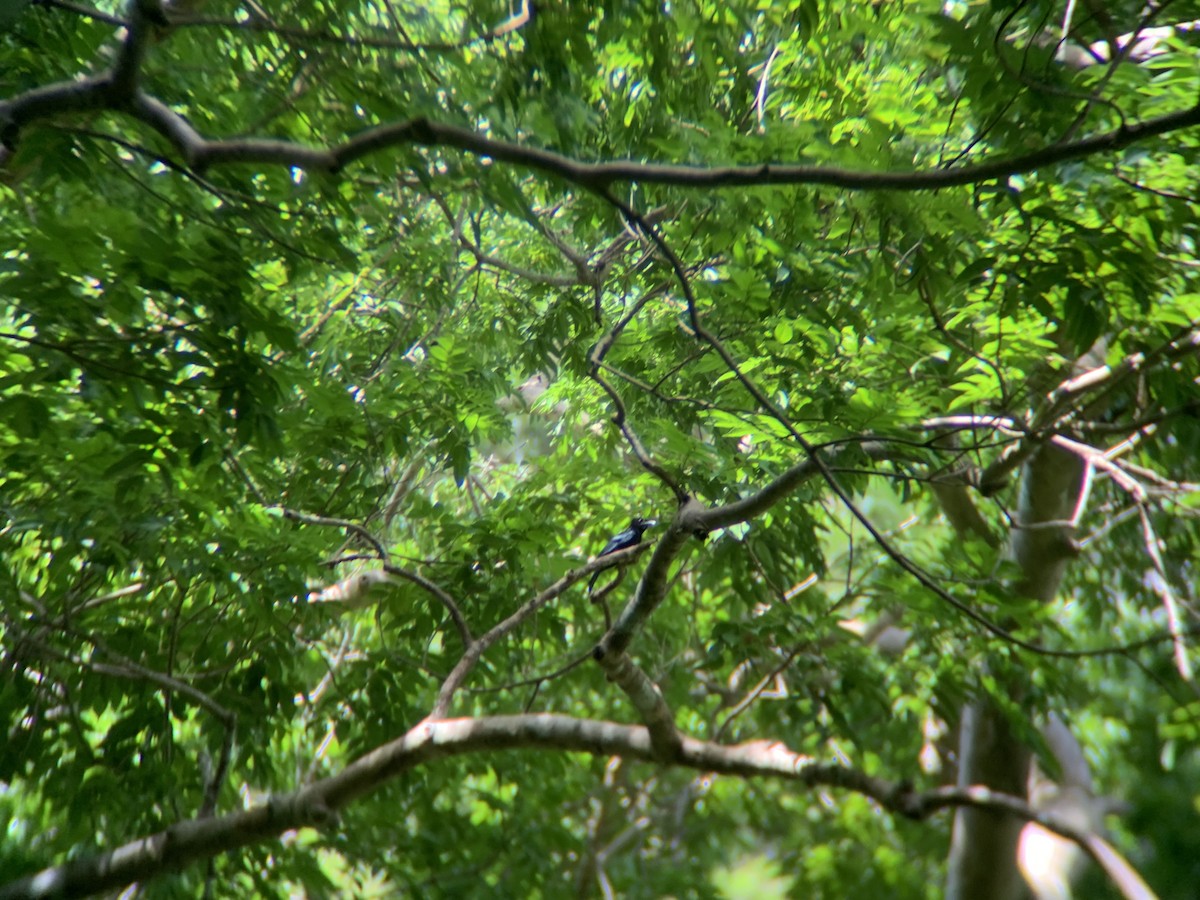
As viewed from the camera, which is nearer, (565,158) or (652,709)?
(565,158)

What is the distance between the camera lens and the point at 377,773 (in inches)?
102

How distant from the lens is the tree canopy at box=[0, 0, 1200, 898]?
2.16 m

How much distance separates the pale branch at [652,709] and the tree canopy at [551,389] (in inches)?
0.5

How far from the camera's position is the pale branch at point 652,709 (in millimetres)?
2379

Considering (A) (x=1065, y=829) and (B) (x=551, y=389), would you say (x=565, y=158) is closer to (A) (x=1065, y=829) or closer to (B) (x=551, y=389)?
(A) (x=1065, y=829)

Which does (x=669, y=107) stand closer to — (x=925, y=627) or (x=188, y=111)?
(x=188, y=111)

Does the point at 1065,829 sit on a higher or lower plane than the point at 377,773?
higher

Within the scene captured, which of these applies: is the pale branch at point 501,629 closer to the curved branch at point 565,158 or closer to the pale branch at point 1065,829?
the pale branch at point 1065,829

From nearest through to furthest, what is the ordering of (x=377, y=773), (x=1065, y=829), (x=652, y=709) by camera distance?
1. (x=1065, y=829)
2. (x=652, y=709)
3. (x=377, y=773)

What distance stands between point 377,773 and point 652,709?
2.77 ft

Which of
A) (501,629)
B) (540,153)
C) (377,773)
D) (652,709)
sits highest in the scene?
(540,153)

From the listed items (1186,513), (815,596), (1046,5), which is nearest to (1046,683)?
(1186,513)

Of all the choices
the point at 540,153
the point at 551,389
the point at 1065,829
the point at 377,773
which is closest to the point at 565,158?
the point at 540,153

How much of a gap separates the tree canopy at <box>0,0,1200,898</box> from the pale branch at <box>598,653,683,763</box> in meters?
0.01
